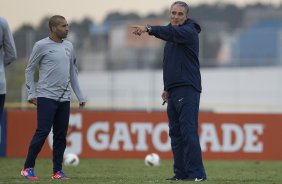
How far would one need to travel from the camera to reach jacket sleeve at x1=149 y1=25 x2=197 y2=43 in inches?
408

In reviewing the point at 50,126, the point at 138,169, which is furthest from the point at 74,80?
the point at 138,169

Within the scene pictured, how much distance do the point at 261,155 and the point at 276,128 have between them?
27.0 inches

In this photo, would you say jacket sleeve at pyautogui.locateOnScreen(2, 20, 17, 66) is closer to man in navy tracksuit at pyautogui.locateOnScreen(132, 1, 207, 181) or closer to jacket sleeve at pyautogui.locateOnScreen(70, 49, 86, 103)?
jacket sleeve at pyautogui.locateOnScreen(70, 49, 86, 103)

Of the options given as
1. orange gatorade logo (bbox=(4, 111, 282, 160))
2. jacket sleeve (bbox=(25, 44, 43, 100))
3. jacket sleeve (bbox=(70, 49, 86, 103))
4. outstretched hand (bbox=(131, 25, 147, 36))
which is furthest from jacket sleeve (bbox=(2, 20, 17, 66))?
orange gatorade logo (bbox=(4, 111, 282, 160))

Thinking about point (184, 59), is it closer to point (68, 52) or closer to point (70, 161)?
point (68, 52)

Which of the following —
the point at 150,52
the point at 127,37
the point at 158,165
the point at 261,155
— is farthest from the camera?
the point at 127,37

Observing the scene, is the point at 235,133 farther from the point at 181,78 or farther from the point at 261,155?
the point at 181,78

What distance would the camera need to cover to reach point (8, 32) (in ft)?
36.5

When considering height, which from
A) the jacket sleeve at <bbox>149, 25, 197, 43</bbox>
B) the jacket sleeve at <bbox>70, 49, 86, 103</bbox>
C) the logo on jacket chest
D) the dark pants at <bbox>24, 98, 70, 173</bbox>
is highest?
the jacket sleeve at <bbox>149, 25, 197, 43</bbox>

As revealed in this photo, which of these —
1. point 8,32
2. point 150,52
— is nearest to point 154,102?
point 150,52

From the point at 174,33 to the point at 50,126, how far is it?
2.11 metres

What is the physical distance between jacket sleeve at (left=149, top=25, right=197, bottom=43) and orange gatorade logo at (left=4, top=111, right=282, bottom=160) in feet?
28.5

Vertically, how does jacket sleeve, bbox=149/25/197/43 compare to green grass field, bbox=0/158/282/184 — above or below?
above

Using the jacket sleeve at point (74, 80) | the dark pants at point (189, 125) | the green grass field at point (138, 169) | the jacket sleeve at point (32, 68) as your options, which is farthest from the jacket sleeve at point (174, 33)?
the green grass field at point (138, 169)
